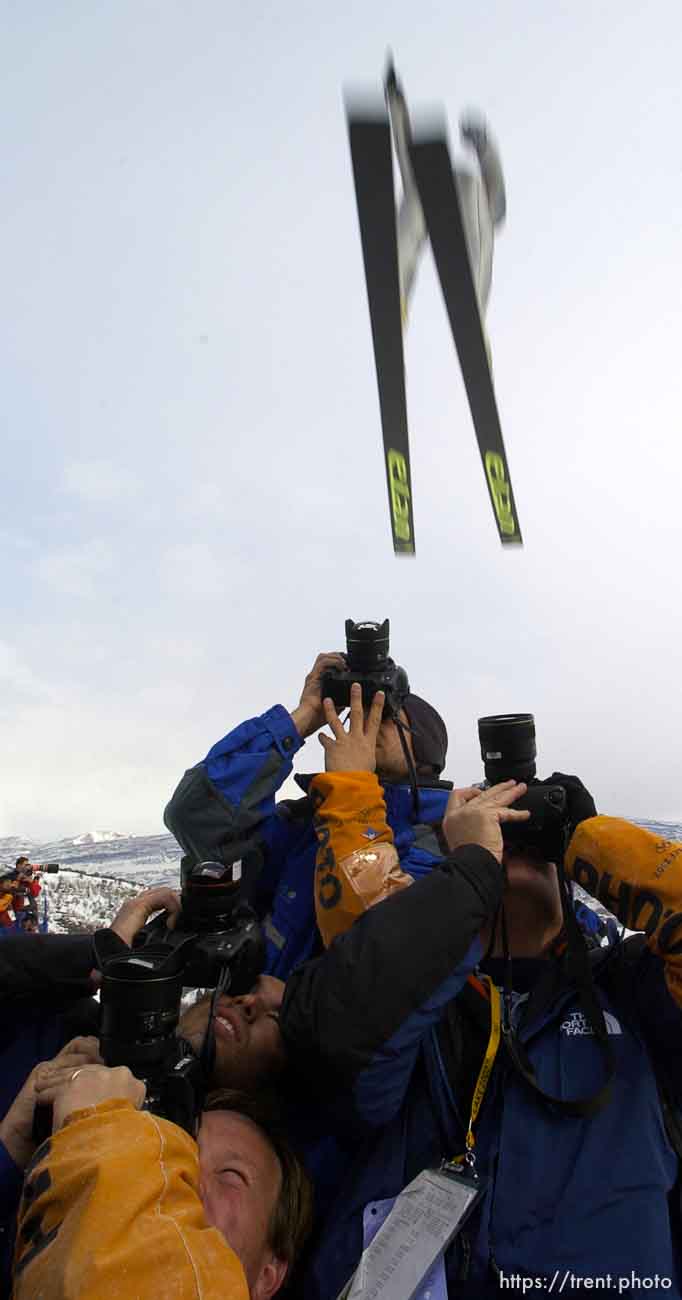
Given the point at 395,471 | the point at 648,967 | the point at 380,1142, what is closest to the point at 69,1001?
the point at 380,1142

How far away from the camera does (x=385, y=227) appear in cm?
321

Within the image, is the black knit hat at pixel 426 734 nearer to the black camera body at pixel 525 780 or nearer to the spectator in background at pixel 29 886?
the black camera body at pixel 525 780

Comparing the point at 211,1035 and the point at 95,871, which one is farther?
the point at 95,871

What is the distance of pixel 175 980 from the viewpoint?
1401mm

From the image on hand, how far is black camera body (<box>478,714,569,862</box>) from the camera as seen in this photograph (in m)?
1.75

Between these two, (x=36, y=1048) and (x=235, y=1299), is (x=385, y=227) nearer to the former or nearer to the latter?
(x=36, y=1048)

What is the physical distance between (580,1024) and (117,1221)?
1.03 meters

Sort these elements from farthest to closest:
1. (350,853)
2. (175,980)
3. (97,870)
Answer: (97,870), (350,853), (175,980)

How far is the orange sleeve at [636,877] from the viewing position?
1419 mm

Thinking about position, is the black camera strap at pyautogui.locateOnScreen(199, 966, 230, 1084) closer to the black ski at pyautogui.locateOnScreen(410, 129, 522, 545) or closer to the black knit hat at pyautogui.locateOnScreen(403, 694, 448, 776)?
the black knit hat at pyautogui.locateOnScreen(403, 694, 448, 776)

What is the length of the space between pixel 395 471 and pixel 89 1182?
135 inches

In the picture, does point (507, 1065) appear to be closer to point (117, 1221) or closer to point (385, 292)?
point (117, 1221)

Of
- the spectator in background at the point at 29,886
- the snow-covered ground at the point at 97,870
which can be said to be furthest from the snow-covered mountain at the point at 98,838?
the spectator in background at the point at 29,886

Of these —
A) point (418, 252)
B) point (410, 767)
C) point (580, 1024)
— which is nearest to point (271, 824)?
point (410, 767)
